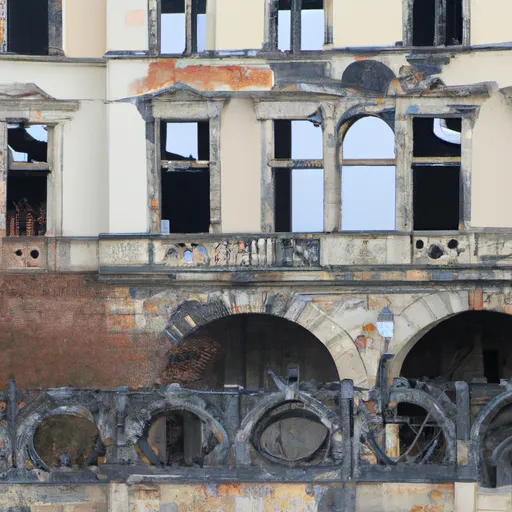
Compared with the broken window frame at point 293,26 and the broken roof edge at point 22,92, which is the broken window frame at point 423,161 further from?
the broken roof edge at point 22,92

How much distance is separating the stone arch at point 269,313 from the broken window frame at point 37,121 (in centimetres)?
295

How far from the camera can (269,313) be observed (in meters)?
43.7

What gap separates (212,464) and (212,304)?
552 cm

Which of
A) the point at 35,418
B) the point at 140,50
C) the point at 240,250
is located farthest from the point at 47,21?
the point at 35,418

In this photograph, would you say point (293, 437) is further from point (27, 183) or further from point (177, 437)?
point (27, 183)

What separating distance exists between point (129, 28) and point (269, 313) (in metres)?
5.77

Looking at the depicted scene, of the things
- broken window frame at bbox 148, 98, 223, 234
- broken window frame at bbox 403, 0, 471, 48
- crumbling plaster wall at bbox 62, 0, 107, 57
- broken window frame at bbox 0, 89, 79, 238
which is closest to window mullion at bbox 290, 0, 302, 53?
broken window frame at bbox 148, 98, 223, 234

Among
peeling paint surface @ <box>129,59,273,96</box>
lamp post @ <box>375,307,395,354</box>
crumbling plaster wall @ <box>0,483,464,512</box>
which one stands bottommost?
crumbling plaster wall @ <box>0,483,464,512</box>

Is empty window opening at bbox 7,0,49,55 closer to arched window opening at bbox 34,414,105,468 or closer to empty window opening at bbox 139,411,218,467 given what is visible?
arched window opening at bbox 34,414,105,468

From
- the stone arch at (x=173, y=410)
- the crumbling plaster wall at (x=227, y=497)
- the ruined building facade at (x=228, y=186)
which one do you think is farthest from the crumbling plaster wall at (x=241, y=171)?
the crumbling plaster wall at (x=227, y=497)

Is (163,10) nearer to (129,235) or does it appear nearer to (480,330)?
(129,235)

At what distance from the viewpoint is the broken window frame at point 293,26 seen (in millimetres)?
43750

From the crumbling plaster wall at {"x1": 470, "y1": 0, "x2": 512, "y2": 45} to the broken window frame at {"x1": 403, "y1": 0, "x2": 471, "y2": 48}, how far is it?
9 centimetres

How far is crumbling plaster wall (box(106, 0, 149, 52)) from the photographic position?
144 feet
